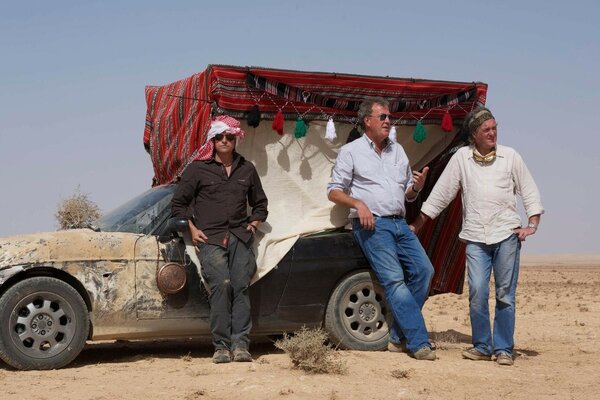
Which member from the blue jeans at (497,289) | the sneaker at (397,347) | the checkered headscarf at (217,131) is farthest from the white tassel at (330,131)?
the sneaker at (397,347)

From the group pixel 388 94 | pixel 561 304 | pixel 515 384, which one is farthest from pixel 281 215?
pixel 561 304

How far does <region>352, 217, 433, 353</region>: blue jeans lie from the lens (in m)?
8.36

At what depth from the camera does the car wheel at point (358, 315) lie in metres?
8.75

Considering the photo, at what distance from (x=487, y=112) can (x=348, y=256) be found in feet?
6.13

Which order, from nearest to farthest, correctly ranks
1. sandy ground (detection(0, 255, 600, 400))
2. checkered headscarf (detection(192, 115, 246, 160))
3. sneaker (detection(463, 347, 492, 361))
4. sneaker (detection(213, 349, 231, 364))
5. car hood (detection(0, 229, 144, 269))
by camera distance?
sandy ground (detection(0, 255, 600, 400))
car hood (detection(0, 229, 144, 269))
sneaker (detection(213, 349, 231, 364))
checkered headscarf (detection(192, 115, 246, 160))
sneaker (detection(463, 347, 492, 361))

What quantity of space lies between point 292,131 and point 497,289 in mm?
2498

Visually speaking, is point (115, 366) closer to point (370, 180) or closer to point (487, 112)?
point (370, 180)

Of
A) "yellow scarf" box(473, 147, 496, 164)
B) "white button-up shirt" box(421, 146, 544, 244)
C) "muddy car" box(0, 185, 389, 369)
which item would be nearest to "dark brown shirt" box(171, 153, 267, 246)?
"muddy car" box(0, 185, 389, 369)

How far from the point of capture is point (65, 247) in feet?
25.4

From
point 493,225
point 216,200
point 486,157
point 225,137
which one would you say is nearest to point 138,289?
point 216,200

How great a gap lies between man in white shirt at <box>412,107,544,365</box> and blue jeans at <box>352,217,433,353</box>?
0.47 metres

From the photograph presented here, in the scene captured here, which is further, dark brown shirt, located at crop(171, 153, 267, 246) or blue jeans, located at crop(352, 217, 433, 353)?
blue jeans, located at crop(352, 217, 433, 353)

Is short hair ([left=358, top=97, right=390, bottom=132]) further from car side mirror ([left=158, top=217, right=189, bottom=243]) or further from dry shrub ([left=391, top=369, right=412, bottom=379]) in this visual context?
dry shrub ([left=391, top=369, right=412, bottom=379])

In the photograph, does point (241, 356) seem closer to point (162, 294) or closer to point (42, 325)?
point (162, 294)
